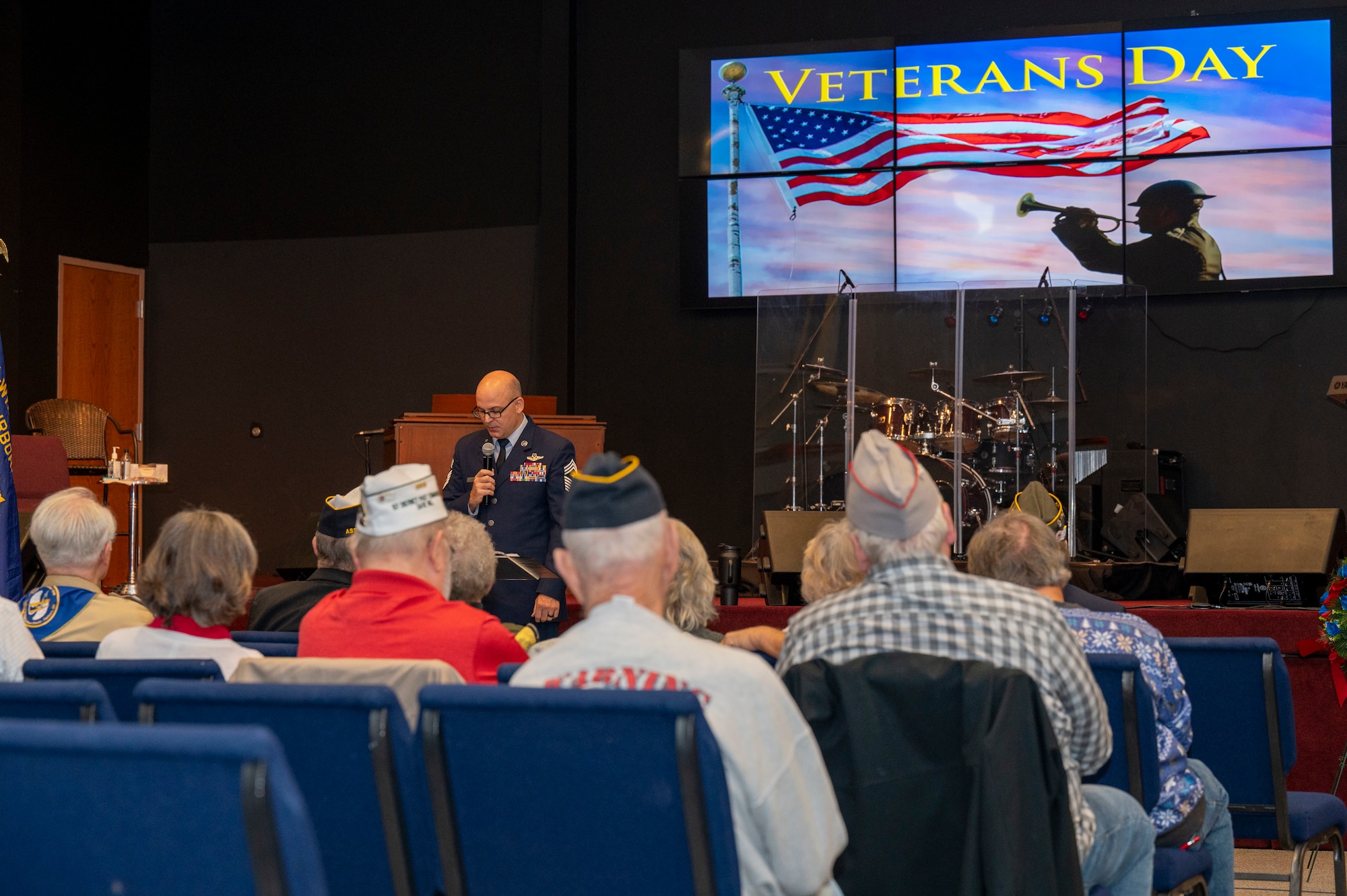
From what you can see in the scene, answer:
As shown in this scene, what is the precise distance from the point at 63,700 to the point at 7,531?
3450 mm

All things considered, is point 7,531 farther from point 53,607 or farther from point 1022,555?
point 1022,555

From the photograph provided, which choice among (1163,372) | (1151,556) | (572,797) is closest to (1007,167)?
(1163,372)

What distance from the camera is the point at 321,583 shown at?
11.0 ft

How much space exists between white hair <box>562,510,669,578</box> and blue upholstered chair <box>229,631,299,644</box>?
1257 mm

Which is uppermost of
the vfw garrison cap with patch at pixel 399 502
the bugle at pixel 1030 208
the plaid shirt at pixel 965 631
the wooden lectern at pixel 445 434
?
the bugle at pixel 1030 208

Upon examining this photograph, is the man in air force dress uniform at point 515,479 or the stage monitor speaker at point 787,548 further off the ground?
the man in air force dress uniform at point 515,479

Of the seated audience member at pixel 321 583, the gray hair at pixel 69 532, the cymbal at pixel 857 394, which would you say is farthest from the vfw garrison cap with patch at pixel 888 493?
the cymbal at pixel 857 394

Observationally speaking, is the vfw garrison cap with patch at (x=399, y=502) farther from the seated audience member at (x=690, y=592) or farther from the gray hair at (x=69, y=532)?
the gray hair at (x=69, y=532)

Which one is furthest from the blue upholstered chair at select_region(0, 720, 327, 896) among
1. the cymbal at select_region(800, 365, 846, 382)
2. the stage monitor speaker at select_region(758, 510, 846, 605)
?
the cymbal at select_region(800, 365, 846, 382)

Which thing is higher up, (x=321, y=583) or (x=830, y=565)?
(x=830, y=565)

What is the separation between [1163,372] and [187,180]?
7333 mm

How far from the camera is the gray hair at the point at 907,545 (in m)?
1.97

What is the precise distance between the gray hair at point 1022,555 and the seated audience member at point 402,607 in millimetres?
969

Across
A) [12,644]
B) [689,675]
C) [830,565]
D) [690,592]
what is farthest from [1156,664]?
[12,644]
